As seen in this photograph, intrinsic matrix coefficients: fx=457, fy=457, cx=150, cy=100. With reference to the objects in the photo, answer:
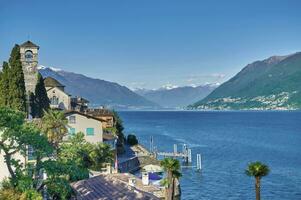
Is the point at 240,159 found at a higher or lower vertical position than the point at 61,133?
lower

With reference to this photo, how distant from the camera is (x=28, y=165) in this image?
21.4 meters

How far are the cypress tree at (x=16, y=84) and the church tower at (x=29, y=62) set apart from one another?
16493mm

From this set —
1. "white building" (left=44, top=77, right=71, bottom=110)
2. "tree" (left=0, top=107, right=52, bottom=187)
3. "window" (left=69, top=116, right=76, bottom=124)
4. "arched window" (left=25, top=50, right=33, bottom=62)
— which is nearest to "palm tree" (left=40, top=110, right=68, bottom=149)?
"window" (left=69, top=116, right=76, bottom=124)

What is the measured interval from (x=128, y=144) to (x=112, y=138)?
2965 centimetres

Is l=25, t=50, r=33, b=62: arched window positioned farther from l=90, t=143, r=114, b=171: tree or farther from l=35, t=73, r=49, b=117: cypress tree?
l=90, t=143, r=114, b=171: tree

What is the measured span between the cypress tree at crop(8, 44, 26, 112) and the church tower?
16493 millimetres

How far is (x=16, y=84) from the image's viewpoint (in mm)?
62812

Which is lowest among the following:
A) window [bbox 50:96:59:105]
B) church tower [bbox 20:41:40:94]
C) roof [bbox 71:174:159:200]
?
roof [bbox 71:174:159:200]

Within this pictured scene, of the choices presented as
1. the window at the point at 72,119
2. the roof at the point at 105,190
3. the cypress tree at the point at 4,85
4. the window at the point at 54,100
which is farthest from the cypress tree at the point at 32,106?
the roof at the point at 105,190

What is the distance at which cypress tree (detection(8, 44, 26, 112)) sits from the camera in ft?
203

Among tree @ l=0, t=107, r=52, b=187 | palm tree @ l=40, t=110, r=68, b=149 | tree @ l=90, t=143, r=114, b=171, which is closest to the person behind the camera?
tree @ l=0, t=107, r=52, b=187

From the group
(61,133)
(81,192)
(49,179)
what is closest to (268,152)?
(61,133)

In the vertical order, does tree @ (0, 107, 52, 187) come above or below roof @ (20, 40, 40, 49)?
below

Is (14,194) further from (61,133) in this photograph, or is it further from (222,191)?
(222,191)
